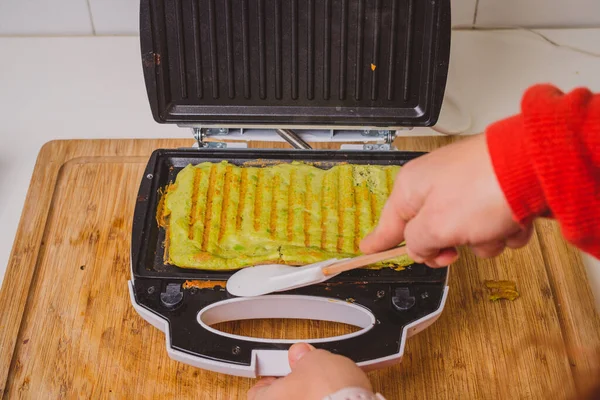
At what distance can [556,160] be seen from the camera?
0.83m

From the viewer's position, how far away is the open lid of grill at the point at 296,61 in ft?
5.32

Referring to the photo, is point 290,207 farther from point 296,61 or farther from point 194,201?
point 296,61

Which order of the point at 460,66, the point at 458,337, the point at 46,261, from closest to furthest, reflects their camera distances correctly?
1. the point at 458,337
2. the point at 46,261
3. the point at 460,66

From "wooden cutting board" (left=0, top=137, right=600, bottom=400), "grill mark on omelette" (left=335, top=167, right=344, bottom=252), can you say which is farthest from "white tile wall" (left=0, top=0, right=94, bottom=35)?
"grill mark on omelette" (left=335, top=167, right=344, bottom=252)

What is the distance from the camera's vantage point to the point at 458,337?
5.27 feet

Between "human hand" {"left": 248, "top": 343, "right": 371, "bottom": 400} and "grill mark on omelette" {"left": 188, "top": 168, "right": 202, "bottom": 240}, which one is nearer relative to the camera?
"human hand" {"left": 248, "top": 343, "right": 371, "bottom": 400}

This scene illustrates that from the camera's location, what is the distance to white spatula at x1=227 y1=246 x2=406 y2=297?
1.37 metres

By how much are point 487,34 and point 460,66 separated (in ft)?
0.65

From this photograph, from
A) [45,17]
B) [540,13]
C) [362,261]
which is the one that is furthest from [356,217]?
[45,17]

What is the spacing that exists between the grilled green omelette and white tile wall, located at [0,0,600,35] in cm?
104

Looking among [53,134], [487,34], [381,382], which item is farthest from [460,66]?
[53,134]

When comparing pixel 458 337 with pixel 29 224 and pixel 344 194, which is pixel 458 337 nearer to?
pixel 344 194

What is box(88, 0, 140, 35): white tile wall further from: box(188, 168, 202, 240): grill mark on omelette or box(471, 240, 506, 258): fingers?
box(471, 240, 506, 258): fingers

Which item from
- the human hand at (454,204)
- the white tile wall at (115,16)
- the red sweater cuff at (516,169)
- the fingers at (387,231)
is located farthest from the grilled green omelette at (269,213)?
the white tile wall at (115,16)
